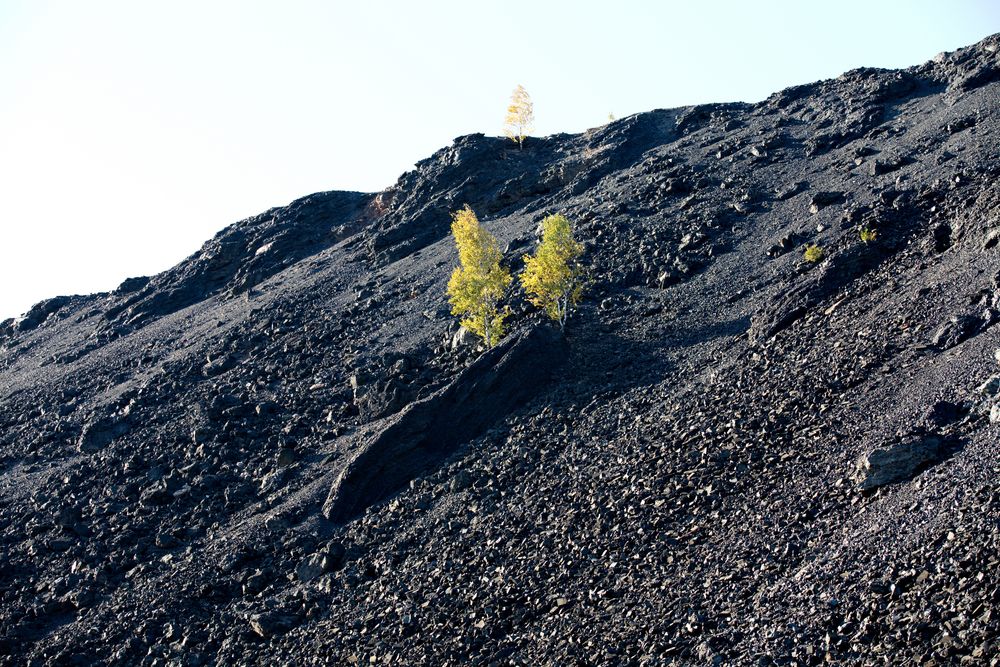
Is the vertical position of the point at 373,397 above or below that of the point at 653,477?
above

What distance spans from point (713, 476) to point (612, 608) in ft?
23.8

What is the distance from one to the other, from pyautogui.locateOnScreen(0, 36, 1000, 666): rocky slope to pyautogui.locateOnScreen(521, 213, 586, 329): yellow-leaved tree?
2098 mm

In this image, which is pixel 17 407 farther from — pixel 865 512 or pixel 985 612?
pixel 985 612

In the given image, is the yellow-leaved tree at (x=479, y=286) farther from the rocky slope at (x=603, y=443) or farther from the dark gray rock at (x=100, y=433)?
the dark gray rock at (x=100, y=433)

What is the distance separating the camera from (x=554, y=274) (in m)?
52.3

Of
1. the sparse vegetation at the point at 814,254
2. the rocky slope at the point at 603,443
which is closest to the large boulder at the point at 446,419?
the rocky slope at the point at 603,443

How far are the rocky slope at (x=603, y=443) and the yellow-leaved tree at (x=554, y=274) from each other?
6.88 ft

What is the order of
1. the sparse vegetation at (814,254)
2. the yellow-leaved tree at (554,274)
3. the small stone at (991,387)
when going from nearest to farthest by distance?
the small stone at (991,387), the sparse vegetation at (814,254), the yellow-leaved tree at (554,274)

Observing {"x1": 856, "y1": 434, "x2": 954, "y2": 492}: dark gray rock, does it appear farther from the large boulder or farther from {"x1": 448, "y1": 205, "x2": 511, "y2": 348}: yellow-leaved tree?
{"x1": 448, "y1": 205, "x2": 511, "y2": 348}: yellow-leaved tree

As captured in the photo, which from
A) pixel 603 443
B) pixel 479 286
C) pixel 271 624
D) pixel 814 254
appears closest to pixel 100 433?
pixel 479 286

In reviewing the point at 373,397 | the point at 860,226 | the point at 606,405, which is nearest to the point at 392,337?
the point at 373,397

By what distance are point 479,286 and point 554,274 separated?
15.8 feet

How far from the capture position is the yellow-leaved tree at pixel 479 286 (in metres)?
52.7

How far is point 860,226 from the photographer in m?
48.9
